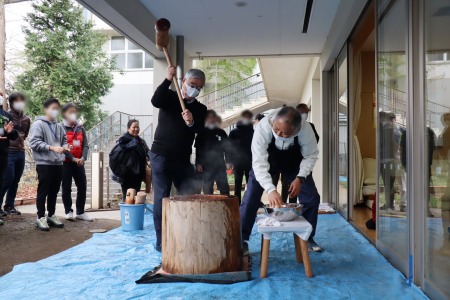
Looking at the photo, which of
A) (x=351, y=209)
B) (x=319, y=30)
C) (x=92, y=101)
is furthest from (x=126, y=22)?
(x=92, y=101)

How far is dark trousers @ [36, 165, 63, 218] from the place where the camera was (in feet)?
15.3

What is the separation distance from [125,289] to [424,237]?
194cm

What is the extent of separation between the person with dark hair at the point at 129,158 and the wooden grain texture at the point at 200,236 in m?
2.74

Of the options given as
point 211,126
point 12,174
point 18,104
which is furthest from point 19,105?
point 211,126

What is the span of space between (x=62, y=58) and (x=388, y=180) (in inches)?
455

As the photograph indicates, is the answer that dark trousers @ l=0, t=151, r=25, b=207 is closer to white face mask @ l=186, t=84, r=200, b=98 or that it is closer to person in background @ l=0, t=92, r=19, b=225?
person in background @ l=0, t=92, r=19, b=225

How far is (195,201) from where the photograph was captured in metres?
2.65

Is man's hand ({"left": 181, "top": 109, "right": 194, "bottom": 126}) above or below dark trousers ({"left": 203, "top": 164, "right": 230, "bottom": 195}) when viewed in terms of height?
above

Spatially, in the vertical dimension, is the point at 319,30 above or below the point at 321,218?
above

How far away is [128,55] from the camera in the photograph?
746 inches

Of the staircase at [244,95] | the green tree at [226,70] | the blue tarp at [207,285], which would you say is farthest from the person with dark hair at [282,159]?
the green tree at [226,70]

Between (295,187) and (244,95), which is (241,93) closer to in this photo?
(244,95)

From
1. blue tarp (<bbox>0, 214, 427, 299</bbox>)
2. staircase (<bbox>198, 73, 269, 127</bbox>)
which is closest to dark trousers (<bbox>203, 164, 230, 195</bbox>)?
blue tarp (<bbox>0, 214, 427, 299</bbox>)

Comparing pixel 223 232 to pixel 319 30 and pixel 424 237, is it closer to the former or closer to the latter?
pixel 424 237
